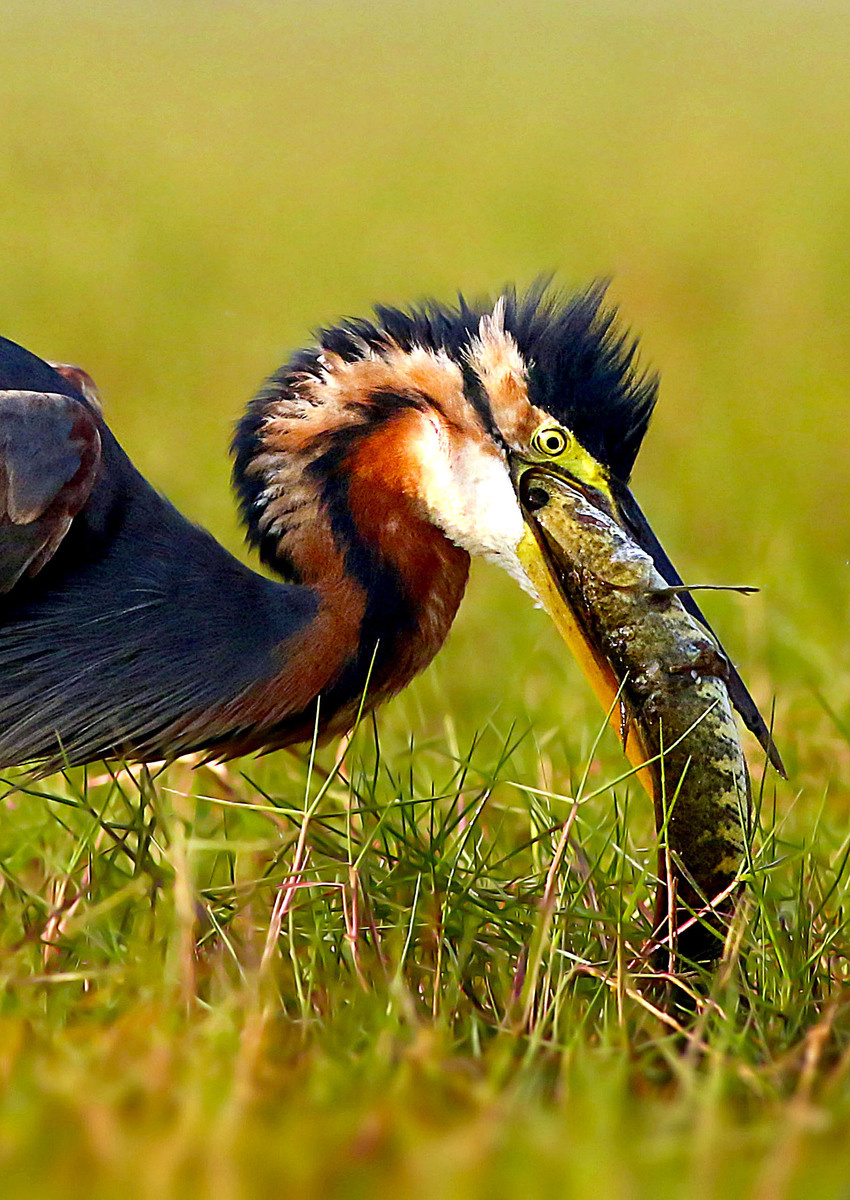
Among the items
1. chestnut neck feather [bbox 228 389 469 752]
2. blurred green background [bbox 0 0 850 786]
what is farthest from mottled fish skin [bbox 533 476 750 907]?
blurred green background [bbox 0 0 850 786]

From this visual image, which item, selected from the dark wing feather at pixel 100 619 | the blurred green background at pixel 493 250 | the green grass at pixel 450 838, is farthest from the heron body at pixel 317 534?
the blurred green background at pixel 493 250

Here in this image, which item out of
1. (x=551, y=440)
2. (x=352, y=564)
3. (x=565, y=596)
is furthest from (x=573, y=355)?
(x=352, y=564)

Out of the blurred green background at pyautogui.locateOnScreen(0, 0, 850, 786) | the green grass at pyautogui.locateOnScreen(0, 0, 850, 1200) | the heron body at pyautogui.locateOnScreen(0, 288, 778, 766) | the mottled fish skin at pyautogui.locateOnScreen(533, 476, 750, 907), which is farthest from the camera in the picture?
the blurred green background at pyautogui.locateOnScreen(0, 0, 850, 786)

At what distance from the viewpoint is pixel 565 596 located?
301cm

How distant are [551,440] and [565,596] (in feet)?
0.90

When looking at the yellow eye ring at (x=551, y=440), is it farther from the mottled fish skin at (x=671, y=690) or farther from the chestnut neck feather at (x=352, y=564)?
the chestnut neck feather at (x=352, y=564)

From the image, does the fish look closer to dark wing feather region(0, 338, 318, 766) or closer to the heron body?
the heron body

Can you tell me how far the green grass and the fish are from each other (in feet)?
0.34

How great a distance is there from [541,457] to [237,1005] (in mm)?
1079

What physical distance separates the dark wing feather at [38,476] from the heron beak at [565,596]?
0.76 meters

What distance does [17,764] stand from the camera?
320 centimetres

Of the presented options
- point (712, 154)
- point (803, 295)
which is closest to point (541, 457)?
point (803, 295)

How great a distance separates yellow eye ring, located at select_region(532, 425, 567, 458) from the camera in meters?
3.07

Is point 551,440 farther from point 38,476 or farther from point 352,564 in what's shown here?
point 38,476
